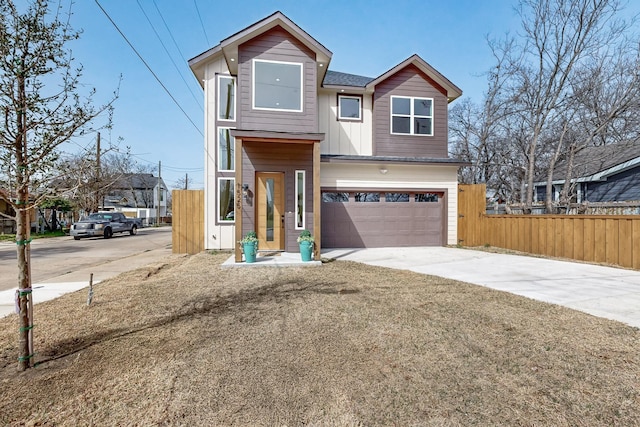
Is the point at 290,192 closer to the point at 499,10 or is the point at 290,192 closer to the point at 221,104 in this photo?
the point at 221,104

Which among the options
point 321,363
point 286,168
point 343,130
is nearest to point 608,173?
point 343,130

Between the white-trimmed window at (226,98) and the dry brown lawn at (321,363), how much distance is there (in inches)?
284

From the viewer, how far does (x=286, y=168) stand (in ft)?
30.8

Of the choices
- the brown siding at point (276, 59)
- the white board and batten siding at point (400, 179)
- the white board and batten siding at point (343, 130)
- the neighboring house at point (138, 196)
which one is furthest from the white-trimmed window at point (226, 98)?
the neighboring house at point (138, 196)

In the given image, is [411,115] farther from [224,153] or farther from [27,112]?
[27,112]

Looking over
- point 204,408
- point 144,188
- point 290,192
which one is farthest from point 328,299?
point 144,188

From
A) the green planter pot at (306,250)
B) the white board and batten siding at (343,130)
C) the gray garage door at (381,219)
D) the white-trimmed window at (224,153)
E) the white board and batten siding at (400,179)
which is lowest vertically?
the green planter pot at (306,250)

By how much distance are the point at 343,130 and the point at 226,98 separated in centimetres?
426

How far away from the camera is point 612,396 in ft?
7.27

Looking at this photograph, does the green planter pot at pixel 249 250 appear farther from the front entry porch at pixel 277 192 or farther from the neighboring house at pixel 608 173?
the neighboring house at pixel 608 173

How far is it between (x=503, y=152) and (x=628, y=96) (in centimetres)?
621

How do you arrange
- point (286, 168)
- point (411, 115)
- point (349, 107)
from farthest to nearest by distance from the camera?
point (411, 115) < point (349, 107) < point (286, 168)

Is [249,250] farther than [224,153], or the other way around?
[224,153]

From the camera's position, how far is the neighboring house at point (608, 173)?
14.2m
